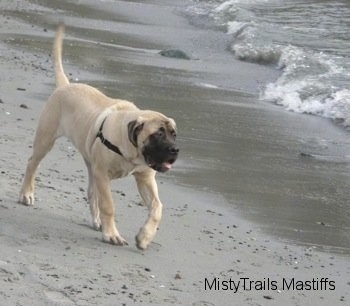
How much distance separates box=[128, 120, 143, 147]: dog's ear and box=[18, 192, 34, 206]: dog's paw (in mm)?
1116

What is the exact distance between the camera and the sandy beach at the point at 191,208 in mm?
4922

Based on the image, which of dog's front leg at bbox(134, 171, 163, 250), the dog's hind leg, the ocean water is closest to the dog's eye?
dog's front leg at bbox(134, 171, 163, 250)

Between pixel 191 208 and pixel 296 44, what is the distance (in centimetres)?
1207

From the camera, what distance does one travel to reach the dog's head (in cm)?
538

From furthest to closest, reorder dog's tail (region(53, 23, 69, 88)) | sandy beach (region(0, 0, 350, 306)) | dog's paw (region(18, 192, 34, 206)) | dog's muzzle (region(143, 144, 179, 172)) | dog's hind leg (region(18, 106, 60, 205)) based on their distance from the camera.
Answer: dog's tail (region(53, 23, 69, 88))
dog's hind leg (region(18, 106, 60, 205))
dog's paw (region(18, 192, 34, 206))
dog's muzzle (region(143, 144, 179, 172))
sandy beach (region(0, 0, 350, 306))

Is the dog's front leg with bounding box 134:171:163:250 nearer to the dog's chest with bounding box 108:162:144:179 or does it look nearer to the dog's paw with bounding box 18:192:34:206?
the dog's chest with bounding box 108:162:144:179

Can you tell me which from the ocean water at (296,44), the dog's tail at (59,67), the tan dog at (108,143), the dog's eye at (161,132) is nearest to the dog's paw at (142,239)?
the tan dog at (108,143)

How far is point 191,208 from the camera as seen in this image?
6867mm

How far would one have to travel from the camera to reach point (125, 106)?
6000 millimetres

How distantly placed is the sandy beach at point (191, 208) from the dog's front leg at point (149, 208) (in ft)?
0.28

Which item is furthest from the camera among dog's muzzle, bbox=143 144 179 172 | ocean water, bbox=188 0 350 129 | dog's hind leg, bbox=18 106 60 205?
ocean water, bbox=188 0 350 129

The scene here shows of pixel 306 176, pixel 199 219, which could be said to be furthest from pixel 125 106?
pixel 306 176

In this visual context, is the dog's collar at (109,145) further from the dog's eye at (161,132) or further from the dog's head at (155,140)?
the dog's eye at (161,132)

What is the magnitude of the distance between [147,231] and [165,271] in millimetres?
437
